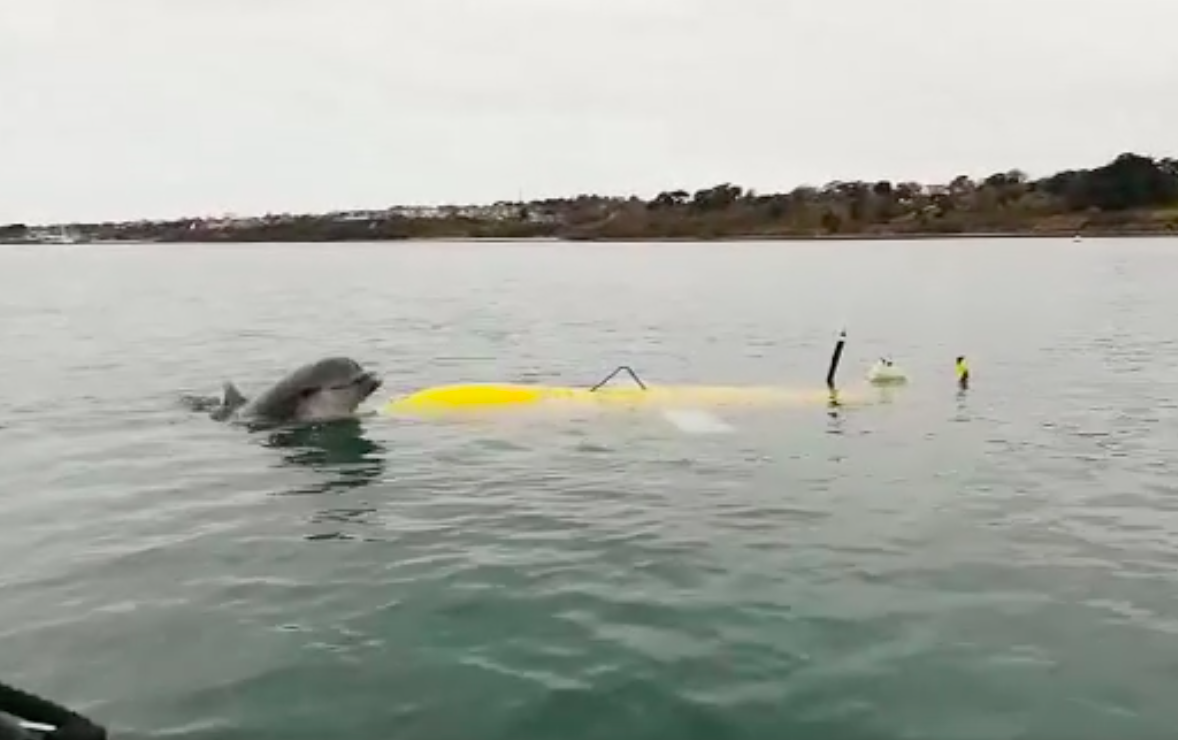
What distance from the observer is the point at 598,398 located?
22.1 meters

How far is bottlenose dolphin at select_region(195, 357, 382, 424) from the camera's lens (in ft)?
65.6

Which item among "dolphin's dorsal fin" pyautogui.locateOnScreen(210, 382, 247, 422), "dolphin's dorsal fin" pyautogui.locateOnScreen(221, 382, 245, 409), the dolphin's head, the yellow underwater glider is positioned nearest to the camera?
the dolphin's head

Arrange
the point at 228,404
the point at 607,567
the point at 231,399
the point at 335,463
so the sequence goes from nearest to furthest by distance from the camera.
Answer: the point at 607,567 → the point at 335,463 → the point at 228,404 → the point at 231,399

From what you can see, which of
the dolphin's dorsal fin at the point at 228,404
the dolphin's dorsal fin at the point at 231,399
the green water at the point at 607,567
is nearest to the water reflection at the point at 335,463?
the green water at the point at 607,567

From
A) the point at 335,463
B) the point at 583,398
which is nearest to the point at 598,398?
the point at 583,398

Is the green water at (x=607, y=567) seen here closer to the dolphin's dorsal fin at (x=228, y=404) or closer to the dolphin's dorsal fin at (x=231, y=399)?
the dolphin's dorsal fin at (x=228, y=404)

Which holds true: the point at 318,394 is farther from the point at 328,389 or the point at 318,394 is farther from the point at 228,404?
the point at 228,404

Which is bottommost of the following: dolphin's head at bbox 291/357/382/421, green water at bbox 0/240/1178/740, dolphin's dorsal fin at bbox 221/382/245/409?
green water at bbox 0/240/1178/740

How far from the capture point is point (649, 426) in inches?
776

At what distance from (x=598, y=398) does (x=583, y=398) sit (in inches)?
12.8

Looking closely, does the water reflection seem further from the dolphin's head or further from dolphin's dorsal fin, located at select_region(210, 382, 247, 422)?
dolphin's dorsal fin, located at select_region(210, 382, 247, 422)

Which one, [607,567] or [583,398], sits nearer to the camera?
[607,567]

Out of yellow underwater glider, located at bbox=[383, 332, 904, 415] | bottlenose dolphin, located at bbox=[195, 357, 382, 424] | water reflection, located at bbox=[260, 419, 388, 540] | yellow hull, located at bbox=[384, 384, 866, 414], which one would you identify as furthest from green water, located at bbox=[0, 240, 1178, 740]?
yellow hull, located at bbox=[384, 384, 866, 414]

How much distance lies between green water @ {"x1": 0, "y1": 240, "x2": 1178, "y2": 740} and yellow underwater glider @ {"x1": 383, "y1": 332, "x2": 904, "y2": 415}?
3.59ft
